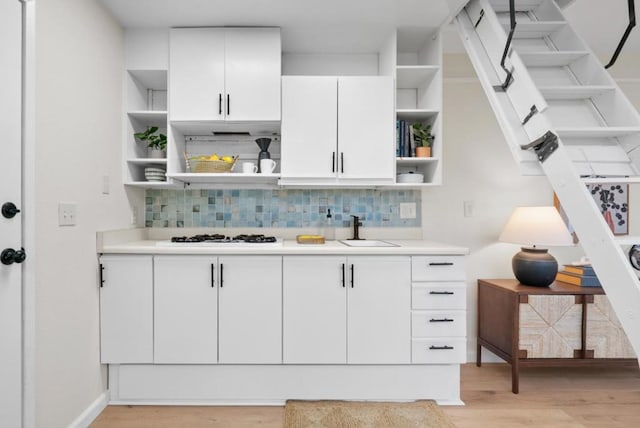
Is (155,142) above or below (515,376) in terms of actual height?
above

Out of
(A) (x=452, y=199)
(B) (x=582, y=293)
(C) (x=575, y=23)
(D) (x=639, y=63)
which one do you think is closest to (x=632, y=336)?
(B) (x=582, y=293)

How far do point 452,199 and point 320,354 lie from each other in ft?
5.30

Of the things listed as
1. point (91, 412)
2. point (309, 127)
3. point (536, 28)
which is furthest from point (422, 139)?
point (91, 412)

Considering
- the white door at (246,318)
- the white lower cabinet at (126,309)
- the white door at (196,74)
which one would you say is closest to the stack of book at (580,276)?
the white door at (246,318)

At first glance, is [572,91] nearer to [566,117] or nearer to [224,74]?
[566,117]

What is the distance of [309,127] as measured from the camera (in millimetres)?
2576

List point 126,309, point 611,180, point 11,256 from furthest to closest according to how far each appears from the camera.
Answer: point 126,309, point 11,256, point 611,180

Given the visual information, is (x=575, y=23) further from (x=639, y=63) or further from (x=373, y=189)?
(x=373, y=189)

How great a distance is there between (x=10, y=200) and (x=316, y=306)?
1.58 m

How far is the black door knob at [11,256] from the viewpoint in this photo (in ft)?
4.93

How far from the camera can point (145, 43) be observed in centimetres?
257

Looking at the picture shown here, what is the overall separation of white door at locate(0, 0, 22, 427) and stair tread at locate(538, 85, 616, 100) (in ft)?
7.56

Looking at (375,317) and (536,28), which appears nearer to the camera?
(536,28)

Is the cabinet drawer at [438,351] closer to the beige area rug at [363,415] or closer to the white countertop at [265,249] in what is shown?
the beige area rug at [363,415]
